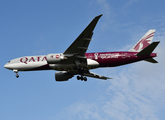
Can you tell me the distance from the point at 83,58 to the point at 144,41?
38.5ft

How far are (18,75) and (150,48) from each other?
22.4 metres

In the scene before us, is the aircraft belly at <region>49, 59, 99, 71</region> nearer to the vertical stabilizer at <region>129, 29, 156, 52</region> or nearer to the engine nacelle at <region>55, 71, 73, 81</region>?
the engine nacelle at <region>55, 71, 73, 81</region>

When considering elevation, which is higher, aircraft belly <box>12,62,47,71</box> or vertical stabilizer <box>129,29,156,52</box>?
vertical stabilizer <box>129,29,156,52</box>

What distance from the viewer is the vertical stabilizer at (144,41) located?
131 feet

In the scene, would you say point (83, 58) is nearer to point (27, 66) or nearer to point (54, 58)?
point (54, 58)

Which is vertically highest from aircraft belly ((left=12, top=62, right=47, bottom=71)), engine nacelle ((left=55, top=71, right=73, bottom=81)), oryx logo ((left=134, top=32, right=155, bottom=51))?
oryx logo ((left=134, top=32, right=155, bottom=51))

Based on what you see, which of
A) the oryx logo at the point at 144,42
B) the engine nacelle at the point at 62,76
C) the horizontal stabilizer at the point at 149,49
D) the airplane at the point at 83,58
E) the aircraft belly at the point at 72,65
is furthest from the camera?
the engine nacelle at the point at 62,76

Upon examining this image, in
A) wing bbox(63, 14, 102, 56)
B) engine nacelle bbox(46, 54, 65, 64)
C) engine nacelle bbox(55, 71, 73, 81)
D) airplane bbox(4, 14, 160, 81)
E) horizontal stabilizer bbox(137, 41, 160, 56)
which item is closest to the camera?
wing bbox(63, 14, 102, 56)

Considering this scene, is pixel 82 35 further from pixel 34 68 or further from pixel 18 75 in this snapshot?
pixel 18 75

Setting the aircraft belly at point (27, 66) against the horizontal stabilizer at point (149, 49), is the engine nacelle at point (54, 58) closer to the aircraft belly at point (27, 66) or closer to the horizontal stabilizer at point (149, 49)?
the aircraft belly at point (27, 66)

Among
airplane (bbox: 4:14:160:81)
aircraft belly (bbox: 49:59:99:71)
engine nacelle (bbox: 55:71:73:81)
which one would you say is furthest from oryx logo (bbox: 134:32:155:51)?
engine nacelle (bbox: 55:71:73:81)

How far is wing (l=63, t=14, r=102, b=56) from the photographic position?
29.6 meters

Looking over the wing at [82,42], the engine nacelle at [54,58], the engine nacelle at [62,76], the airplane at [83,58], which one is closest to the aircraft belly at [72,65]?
the airplane at [83,58]

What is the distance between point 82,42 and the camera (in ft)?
107
